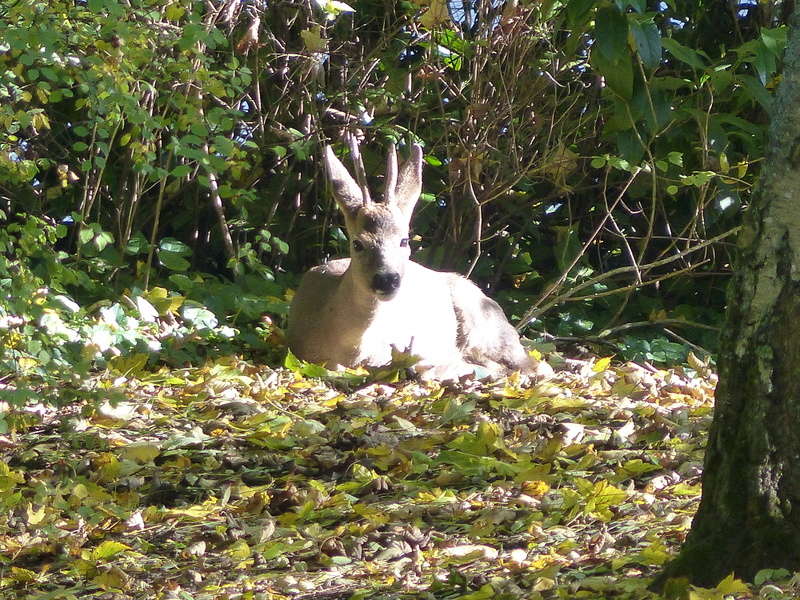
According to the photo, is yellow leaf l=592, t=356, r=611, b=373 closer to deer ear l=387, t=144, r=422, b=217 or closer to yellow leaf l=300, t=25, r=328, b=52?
deer ear l=387, t=144, r=422, b=217

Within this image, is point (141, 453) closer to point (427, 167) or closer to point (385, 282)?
point (385, 282)

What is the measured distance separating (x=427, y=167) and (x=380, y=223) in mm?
1564

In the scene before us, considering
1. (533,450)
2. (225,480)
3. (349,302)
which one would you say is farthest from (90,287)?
(533,450)

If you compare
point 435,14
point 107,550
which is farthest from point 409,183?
point 107,550

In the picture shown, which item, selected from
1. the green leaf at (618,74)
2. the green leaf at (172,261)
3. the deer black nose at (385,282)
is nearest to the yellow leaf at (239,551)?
the deer black nose at (385,282)

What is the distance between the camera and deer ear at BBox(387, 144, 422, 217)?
6293 millimetres

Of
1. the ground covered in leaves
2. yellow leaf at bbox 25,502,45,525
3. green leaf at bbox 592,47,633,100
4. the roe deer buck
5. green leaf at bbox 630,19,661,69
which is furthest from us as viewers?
the roe deer buck

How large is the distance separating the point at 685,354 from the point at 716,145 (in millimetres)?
1272

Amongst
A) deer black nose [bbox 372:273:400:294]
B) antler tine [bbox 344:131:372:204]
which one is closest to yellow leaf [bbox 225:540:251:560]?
deer black nose [bbox 372:273:400:294]

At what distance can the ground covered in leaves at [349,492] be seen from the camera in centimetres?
328

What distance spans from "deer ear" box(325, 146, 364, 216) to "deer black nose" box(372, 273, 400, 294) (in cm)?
47

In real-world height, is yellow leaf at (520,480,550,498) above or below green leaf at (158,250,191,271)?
below

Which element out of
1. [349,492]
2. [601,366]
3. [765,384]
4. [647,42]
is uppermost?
[647,42]

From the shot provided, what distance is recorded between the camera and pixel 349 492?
4109mm
